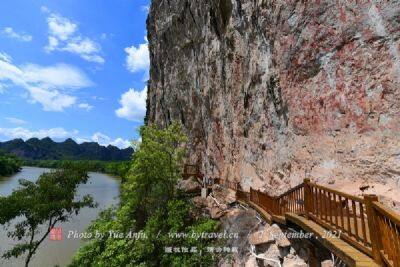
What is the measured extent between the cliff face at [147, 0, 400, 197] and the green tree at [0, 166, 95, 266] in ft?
36.0

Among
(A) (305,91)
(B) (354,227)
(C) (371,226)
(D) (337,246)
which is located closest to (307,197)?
(B) (354,227)

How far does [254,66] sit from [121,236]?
12805 mm

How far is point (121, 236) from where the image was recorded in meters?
19.1

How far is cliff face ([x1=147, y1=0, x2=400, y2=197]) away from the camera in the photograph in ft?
35.1

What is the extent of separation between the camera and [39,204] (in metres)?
18.8

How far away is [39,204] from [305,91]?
52.9 ft

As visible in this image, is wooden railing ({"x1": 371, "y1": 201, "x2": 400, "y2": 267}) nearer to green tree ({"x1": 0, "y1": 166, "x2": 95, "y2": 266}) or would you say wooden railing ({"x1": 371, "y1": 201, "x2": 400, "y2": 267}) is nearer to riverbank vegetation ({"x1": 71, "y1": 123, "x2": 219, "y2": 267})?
riverbank vegetation ({"x1": 71, "y1": 123, "x2": 219, "y2": 267})

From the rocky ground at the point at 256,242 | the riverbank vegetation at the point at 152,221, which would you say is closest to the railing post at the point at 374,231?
the rocky ground at the point at 256,242

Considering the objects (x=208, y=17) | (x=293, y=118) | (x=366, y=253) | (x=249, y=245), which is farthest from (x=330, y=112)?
(x=208, y=17)

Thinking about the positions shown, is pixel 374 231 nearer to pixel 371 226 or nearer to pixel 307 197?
pixel 371 226

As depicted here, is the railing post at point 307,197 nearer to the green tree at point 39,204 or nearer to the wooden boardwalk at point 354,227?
the wooden boardwalk at point 354,227

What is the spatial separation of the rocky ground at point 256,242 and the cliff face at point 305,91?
1.92 m

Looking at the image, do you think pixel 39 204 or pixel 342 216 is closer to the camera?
pixel 342 216

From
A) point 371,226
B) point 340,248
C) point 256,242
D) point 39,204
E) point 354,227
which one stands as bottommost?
point 256,242
